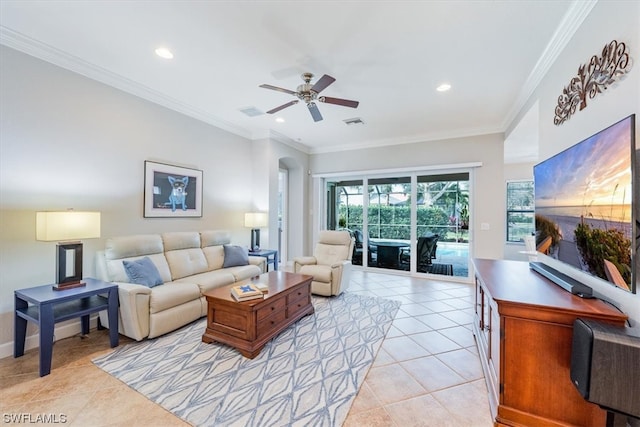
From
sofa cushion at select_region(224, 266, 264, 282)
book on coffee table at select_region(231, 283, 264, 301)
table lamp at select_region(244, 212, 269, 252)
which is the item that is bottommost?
sofa cushion at select_region(224, 266, 264, 282)

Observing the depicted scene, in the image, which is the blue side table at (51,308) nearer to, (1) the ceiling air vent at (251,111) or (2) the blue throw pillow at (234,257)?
(2) the blue throw pillow at (234,257)

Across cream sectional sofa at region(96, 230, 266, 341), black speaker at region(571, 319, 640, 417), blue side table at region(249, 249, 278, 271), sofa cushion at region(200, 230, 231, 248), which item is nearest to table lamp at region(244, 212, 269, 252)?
blue side table at region(249, 249, 278, 271)

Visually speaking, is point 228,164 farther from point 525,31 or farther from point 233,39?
point 525,31

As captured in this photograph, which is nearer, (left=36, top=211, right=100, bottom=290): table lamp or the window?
(left=36, top=211, right=100, bottom=290): table lamp

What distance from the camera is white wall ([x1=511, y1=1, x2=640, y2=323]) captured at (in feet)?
4.85

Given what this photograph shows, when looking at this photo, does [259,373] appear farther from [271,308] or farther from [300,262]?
[300,262]

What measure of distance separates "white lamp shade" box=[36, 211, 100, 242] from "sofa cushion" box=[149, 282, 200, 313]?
857mm

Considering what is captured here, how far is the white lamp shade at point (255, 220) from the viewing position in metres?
4.88

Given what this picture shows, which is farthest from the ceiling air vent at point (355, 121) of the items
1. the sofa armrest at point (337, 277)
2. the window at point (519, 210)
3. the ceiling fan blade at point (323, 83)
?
the window at point (519, 210)

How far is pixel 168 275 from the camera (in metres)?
3.36

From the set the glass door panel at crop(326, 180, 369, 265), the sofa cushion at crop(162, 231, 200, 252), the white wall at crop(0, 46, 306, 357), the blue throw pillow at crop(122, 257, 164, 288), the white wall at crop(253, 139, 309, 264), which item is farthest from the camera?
the glass door panel at crop(326, 180, 369, 265)

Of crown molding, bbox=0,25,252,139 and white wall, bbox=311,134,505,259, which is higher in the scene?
crown molding, bbox=0,25,252,139

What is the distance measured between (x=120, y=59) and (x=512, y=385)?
4392mm

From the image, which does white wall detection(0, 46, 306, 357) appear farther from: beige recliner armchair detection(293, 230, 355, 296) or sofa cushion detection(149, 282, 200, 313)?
beige recliner armchair detection(293, 230, 355, 296)
